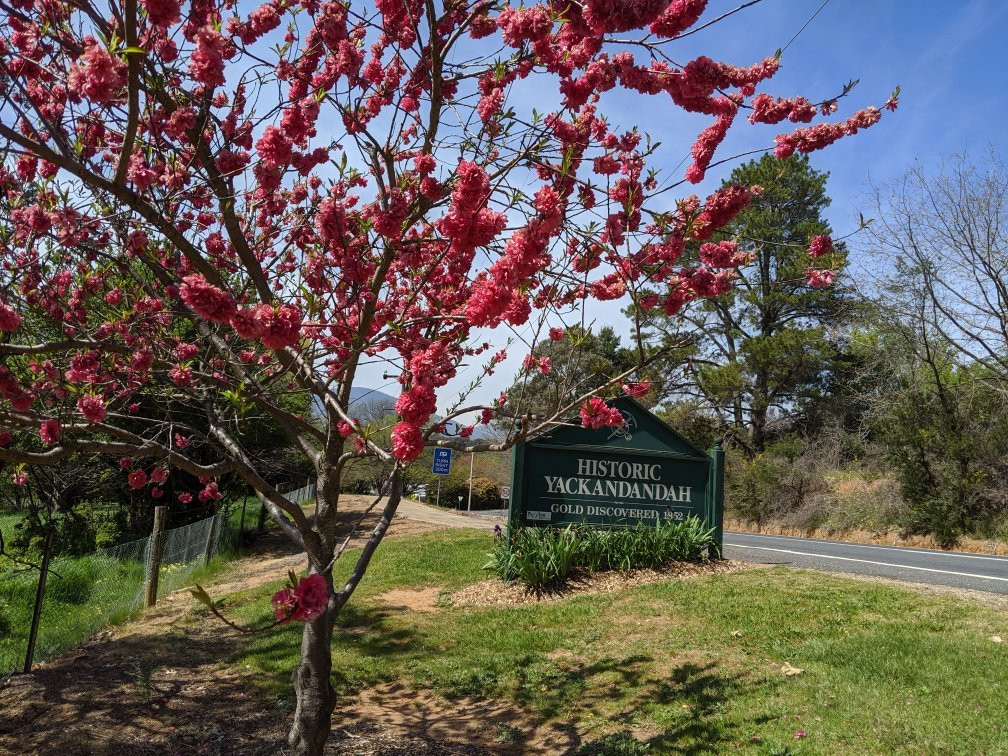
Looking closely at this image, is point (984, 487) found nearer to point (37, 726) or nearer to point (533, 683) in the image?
point (533, 683)

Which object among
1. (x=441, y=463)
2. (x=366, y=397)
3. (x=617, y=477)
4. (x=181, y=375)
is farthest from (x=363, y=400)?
(x=441, y=463)

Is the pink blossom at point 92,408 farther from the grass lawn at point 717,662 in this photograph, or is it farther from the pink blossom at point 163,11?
the grass lawn at point 717,662

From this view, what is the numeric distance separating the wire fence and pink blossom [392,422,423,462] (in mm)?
5416

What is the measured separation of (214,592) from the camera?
396 inches

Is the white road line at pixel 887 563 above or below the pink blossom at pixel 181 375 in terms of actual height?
below

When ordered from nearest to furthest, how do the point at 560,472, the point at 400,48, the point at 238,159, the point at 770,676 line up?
the point at 238,159 < the point at 400,48 < the point at 770,676 < the point at 560,472

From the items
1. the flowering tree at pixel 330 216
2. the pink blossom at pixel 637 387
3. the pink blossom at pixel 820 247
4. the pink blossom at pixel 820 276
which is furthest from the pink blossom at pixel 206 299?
the pink blossom at pixel 820 276

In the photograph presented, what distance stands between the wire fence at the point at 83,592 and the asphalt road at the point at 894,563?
914cm

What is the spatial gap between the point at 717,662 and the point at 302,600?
153 inches

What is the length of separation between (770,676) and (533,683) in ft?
5.87

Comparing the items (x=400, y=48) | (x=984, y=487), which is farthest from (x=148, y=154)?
(x=984, y=487)

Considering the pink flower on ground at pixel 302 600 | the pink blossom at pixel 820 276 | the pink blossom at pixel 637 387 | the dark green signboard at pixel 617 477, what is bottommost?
the pink flower on ground at pixel 302 600

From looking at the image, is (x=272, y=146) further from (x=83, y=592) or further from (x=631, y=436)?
(x=83, y=592)

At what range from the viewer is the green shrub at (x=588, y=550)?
27.1ft
